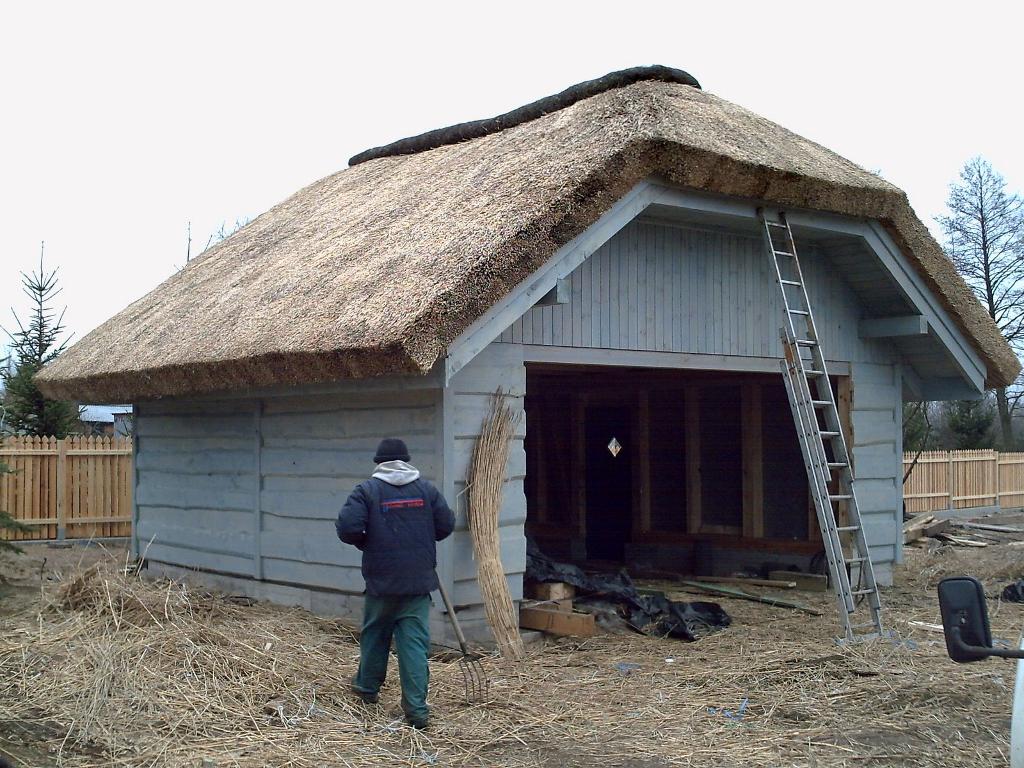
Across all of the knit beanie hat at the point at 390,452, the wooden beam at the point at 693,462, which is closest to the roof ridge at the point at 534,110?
the wooden beam at the point at 693,462

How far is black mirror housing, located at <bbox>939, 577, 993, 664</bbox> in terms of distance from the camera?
3432mm

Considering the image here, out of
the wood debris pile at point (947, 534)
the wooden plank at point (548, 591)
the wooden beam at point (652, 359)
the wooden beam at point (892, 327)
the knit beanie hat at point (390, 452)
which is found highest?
the wooden beam at point (892, 327)

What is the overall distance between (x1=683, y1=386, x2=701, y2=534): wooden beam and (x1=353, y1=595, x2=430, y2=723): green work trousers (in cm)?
727

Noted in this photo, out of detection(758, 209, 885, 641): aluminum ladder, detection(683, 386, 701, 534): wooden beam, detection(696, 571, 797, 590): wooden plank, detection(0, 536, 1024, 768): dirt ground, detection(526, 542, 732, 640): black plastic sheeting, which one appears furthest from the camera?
detection(683, 386, 701, 534): wooden beam

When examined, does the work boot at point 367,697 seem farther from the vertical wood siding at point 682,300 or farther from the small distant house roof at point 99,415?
the small distant house roof at point 99,415

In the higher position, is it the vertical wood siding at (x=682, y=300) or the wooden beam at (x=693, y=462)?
the vertical wood siding at (x=682, y=300)

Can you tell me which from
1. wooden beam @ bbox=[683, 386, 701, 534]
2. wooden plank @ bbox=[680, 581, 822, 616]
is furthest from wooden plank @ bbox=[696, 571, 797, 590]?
wooden beam @ bbox=[683, 386, 701, 534]

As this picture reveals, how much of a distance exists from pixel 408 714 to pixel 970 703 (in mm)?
3629

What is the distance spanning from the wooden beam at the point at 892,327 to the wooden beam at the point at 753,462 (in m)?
1.64

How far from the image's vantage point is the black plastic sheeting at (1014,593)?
36.7 feet

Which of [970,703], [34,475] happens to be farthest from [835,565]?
[34,475]

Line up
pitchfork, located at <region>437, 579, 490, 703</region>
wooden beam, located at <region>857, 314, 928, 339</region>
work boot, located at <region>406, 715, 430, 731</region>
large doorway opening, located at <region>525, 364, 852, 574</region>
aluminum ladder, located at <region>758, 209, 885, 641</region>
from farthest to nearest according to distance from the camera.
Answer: large doorway opening, located at <region>525, 364, 852, 574</region>
wooden beam, located at <region>857, 314, 928, 339</region>
aluminum ladder, located at <region>758, 209, 885, 641</region>
pitchfork, located at <region>437, 579, 490, 703</region>
work boot, located at <region>406, 715, 430, 731</region>

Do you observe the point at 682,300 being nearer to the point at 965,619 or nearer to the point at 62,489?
the point at 965,619

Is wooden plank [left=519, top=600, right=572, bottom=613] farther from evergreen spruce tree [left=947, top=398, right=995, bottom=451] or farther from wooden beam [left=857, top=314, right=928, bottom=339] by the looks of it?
evergreen spruce tree [left=947, top=398, right=995, bottom=451]
